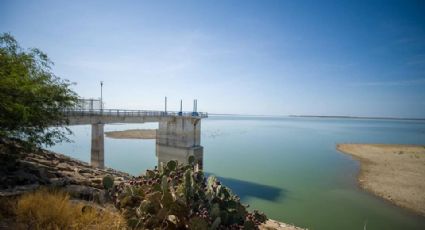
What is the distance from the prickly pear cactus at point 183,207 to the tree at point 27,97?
338cm

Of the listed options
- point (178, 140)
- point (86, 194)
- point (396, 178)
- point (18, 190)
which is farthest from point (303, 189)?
point (18, 190)

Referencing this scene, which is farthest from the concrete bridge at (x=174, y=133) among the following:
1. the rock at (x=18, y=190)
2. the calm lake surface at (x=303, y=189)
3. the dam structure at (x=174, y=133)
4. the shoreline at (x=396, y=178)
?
the rock at (x=18, y=190)

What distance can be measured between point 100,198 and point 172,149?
28.4 meters

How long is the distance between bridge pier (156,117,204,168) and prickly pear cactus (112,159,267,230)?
91.1 feet

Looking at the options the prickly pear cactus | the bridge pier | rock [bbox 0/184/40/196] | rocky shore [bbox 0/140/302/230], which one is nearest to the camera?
the prickly pear cactus

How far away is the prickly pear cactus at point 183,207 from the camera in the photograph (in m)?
4.69

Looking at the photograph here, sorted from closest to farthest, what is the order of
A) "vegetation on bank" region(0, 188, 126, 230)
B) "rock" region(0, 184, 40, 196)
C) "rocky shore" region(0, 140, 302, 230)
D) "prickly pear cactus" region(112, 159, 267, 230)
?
"vegetation on bank" region(0, 188, 126, 230) < "prickly pear cactus" region(112, 159, 267, 230) < "rock" region(0, 184, 40, 196) < "rocky shore" region(0, 140, 302, 230)

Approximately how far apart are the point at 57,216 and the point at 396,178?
3562cm

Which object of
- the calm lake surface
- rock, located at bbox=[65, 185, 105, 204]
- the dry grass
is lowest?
the calm lake surface

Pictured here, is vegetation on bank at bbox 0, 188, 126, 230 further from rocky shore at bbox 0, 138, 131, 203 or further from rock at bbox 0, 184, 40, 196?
rocky shore at bbox 0, 138, 131, 203

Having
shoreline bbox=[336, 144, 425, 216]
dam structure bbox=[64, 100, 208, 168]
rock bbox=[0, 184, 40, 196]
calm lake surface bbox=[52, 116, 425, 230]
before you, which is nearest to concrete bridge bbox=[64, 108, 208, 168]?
dam structure bbox=[64, 100, 208, 168]

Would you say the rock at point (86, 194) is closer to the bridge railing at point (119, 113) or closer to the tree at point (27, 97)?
the tree at point (27, 97)

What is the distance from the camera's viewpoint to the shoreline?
69.5 ft

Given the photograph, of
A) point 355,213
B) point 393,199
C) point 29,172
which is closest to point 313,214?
point 355,213
